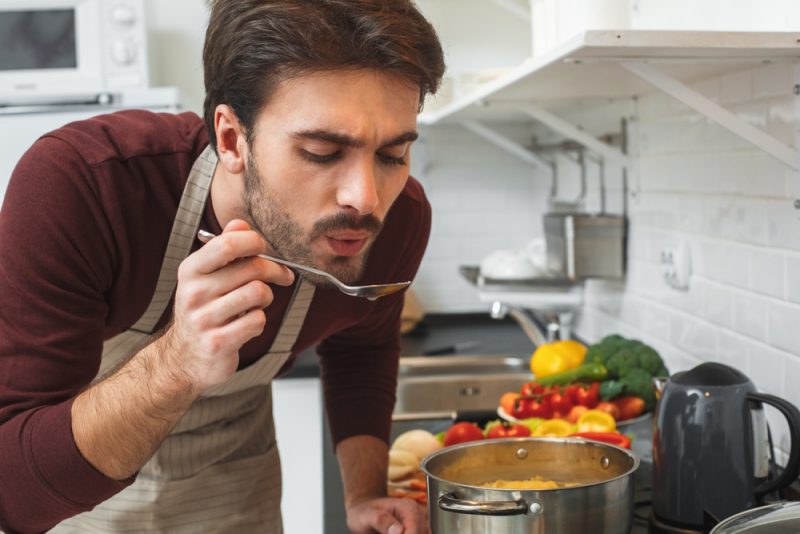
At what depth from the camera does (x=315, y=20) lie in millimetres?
1259

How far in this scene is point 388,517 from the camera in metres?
1.49

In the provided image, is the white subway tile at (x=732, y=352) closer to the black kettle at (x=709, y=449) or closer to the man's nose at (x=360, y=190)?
the black kettle at (x=709, y=449)

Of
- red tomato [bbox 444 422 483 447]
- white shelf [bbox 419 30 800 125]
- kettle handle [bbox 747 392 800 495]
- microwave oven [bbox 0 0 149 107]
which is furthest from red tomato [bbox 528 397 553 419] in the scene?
microwave oven [bbox 0 0 149 107]

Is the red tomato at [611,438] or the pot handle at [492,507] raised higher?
the pot handle at [492,507]

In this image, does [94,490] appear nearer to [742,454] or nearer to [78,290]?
[78,290]

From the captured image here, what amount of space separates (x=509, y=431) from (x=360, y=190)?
68cm

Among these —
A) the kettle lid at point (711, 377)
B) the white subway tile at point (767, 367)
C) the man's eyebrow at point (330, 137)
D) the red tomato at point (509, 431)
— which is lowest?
the red tomato at point (509, 431)

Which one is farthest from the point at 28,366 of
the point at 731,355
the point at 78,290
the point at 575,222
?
the point at 575,222

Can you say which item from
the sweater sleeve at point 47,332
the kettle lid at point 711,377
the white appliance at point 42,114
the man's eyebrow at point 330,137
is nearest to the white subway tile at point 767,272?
A: the kettle lid at point 711,377

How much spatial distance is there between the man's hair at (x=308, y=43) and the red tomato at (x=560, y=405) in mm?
820

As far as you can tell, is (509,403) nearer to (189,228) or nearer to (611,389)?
(611,389)

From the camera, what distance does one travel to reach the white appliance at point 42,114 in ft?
10.3

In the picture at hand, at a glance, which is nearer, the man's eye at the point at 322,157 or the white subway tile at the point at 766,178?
the man's eye at the point at 322,157

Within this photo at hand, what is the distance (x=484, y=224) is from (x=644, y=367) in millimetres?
1729
